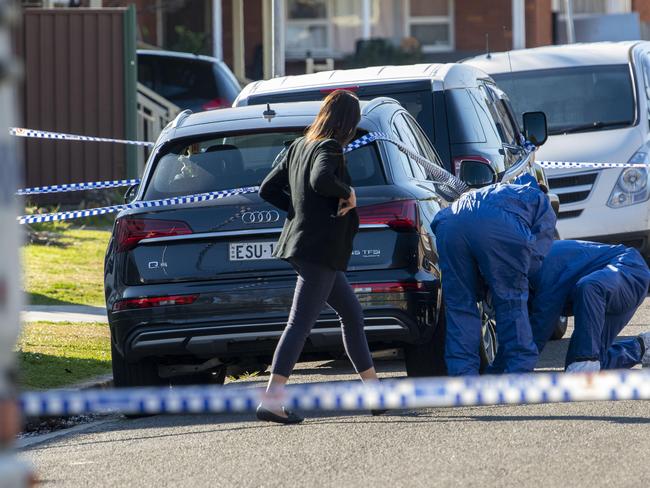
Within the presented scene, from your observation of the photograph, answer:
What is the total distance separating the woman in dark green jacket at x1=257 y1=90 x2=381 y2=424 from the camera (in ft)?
23.0

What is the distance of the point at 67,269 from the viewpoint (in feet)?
48.3

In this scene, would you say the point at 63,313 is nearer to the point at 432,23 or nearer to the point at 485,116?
the point at 485,116

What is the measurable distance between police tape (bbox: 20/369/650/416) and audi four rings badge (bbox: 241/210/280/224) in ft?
2.91

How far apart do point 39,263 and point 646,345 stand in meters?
8.40

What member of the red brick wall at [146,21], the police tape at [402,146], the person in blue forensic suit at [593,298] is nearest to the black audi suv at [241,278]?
the police tape at [402,146]

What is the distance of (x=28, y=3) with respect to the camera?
24.8 metres

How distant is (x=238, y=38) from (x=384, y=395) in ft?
79.9

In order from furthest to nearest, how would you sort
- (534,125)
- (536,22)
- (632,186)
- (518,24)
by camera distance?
(536,22) → (518,24) → (632,186) → (534,125)

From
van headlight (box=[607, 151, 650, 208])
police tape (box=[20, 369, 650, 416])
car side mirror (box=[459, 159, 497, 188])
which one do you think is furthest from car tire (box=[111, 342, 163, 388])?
van headlight (box=[607, 151, 650, 208])

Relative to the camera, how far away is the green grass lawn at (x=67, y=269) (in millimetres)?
13016

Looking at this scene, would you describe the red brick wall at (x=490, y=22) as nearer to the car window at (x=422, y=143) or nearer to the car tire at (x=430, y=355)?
the car window at (x=422, y=143)

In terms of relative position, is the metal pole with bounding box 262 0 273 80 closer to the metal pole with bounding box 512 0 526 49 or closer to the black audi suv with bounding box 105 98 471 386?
the metal pole with bounding box 512 0 526 49

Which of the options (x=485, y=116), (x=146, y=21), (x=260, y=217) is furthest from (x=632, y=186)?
(x=146, y=21)

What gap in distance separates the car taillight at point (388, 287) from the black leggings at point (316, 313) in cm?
28
